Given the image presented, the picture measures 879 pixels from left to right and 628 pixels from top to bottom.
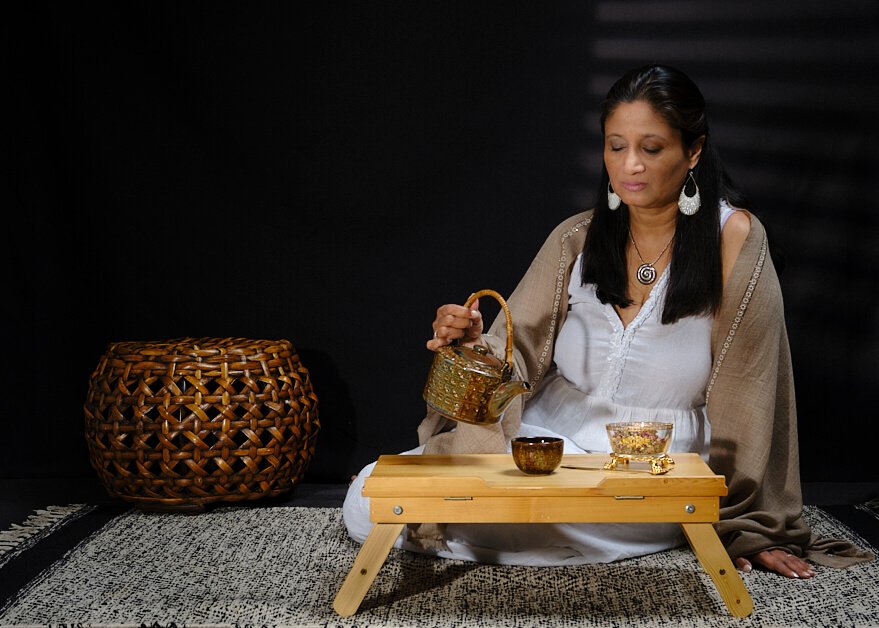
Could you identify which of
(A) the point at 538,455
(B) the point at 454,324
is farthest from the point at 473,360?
(A) the point at 538,455

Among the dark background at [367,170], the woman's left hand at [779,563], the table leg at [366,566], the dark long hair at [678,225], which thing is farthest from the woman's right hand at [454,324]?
the dark background at [367,170]

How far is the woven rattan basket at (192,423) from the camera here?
11.4 ft

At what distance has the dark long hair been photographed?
8.95ft

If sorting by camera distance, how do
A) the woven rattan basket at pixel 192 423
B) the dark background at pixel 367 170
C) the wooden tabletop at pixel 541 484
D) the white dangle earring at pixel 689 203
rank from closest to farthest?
the wooden tabletop at pixel 541 484, the white dangle earring at pixel 689 203, the woven rattan basket at pixel 192 423, the dark background at pixel 367 170

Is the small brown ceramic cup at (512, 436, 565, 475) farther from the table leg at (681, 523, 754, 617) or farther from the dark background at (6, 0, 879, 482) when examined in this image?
the dark background at (6, 0, 879, 482)

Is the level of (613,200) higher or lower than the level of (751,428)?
higher

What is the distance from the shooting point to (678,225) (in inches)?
114

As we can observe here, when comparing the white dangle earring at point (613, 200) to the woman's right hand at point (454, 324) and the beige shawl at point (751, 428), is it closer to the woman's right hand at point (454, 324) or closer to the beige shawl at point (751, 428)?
the beige shawl at point (751, 428)

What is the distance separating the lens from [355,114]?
3.94 m

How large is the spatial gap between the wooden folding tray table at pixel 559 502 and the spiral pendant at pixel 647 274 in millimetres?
737

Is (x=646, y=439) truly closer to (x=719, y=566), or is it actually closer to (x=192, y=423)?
(x=719, y=566)

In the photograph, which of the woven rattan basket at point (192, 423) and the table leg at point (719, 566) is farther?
the woven rattan basket at point (192, 423)

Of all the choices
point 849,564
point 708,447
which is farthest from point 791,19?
point 849,564

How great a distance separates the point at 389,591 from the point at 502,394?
61cm
